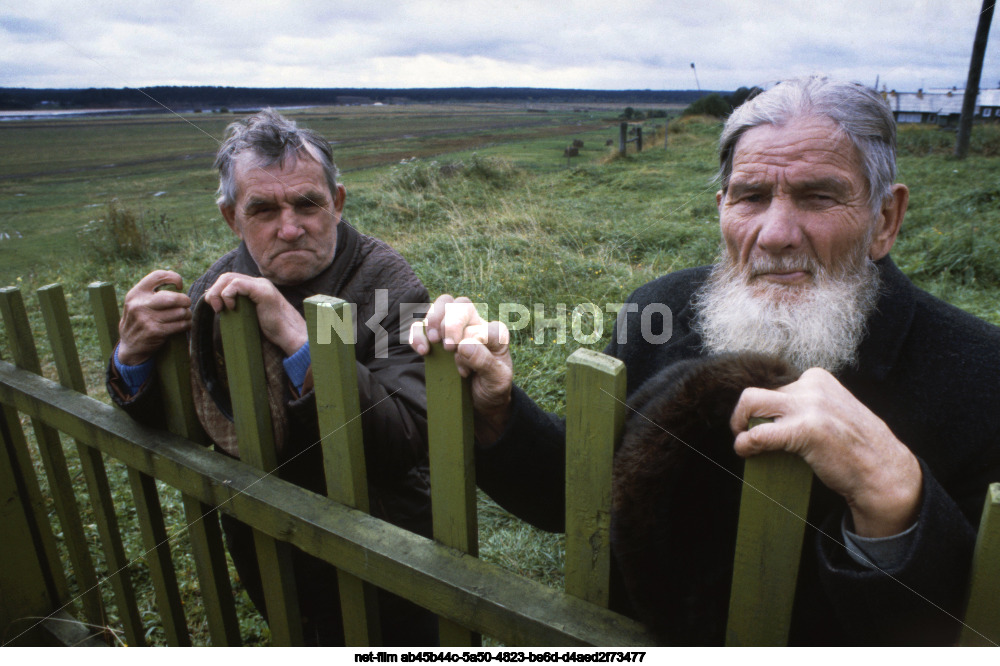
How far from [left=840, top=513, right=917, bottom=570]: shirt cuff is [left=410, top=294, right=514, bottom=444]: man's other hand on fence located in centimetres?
70

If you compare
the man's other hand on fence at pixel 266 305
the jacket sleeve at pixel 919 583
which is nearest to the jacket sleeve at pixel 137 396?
the man's other hand on fence at pixel 266 305

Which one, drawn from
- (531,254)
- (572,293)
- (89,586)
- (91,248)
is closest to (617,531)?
(89,586)

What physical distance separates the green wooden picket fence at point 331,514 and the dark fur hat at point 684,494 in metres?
0.05

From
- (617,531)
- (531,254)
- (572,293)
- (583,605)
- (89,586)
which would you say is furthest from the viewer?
(531,254)

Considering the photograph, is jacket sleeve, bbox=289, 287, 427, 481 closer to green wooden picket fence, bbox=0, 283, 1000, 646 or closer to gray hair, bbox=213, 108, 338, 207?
green wooden picket fence, bbox=0, 283, 1000, 646

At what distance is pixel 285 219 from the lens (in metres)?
1.92

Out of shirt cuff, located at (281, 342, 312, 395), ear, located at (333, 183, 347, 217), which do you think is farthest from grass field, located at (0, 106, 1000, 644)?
shirt cuff, located at (281, 342, 312, 395)

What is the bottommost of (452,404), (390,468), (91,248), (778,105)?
(91,248)

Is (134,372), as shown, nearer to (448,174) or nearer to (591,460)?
(591,460)

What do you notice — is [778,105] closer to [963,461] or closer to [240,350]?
[963,461]

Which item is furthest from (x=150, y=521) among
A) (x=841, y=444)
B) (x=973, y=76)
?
(x=973, y=76)

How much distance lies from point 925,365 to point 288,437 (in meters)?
1.67

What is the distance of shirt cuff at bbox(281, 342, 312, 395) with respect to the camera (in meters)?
1.53

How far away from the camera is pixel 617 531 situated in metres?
1.00
